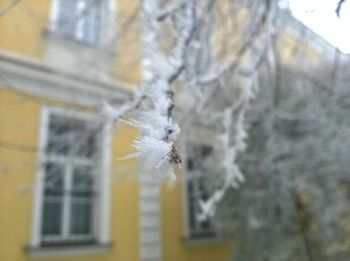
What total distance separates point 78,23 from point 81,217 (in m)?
2.57

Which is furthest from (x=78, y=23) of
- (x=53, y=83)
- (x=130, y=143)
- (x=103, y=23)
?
(x=130, y=143)

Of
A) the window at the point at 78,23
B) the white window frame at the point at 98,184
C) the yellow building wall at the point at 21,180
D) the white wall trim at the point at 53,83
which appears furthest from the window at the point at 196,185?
the window at the point at 78,23

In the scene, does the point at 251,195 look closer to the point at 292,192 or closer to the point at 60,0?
the point at 292,192

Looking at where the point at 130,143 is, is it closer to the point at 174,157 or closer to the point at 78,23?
the point at 78,23

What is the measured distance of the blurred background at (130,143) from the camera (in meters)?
4.58

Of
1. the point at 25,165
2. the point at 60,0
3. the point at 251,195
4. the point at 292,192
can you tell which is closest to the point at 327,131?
the point at 292,192

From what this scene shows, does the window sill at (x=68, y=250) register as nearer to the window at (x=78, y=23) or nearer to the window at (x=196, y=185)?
the window at (x=196, y=185)

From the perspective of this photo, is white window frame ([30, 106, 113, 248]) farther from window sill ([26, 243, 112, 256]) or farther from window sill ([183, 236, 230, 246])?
window sill ([183, 236, 230, 246])

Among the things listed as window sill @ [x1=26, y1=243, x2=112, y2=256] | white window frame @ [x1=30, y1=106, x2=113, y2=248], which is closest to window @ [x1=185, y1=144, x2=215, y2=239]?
white window frame @ [x1=30, y1=106, x2=113, y2=248]

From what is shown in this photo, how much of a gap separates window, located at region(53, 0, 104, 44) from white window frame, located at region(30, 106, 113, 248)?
1.06m

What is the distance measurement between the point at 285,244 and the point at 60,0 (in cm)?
449

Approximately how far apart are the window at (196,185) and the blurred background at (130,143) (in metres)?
0.05

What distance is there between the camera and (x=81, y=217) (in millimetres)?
6148

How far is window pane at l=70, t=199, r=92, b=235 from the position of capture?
19.8 ft
